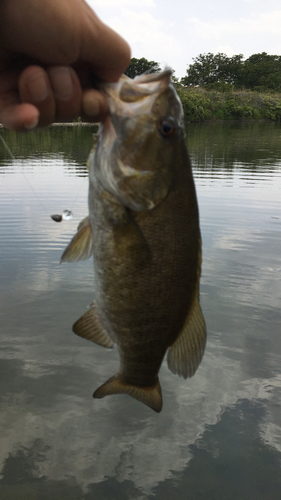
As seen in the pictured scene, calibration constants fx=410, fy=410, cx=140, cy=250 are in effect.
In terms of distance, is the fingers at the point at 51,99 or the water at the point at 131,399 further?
the water at the point at 131,399

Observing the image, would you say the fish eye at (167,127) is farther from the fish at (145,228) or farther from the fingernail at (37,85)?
the fingernail at (37,85)

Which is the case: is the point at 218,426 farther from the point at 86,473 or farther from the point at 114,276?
the point at 114,276

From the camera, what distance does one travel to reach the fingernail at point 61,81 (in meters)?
1.83

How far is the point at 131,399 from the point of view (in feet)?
15.7

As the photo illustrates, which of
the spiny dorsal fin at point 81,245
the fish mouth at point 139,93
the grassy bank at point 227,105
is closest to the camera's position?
the fish mouth at point 139,93

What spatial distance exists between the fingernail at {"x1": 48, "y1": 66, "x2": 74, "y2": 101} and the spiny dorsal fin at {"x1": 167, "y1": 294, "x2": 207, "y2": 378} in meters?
1.12

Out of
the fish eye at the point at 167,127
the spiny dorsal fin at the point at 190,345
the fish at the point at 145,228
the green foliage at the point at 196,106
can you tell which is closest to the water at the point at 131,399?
the spiny dorsal fin at the point at 190,345

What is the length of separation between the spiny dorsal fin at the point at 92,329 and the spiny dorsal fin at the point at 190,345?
12.8 inches

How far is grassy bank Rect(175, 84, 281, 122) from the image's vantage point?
2020 inches

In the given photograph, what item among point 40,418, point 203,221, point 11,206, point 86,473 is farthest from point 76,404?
point 11,206

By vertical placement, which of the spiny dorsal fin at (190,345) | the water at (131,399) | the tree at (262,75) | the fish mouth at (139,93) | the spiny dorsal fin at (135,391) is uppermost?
the tree at (262,75)

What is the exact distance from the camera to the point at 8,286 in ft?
24.6

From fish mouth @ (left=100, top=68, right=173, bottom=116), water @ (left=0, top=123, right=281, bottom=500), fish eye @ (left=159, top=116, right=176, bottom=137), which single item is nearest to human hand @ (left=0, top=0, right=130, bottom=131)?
fish mouth @ (left=100, top=68, right=173, bottom=116)

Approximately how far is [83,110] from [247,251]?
767cm
